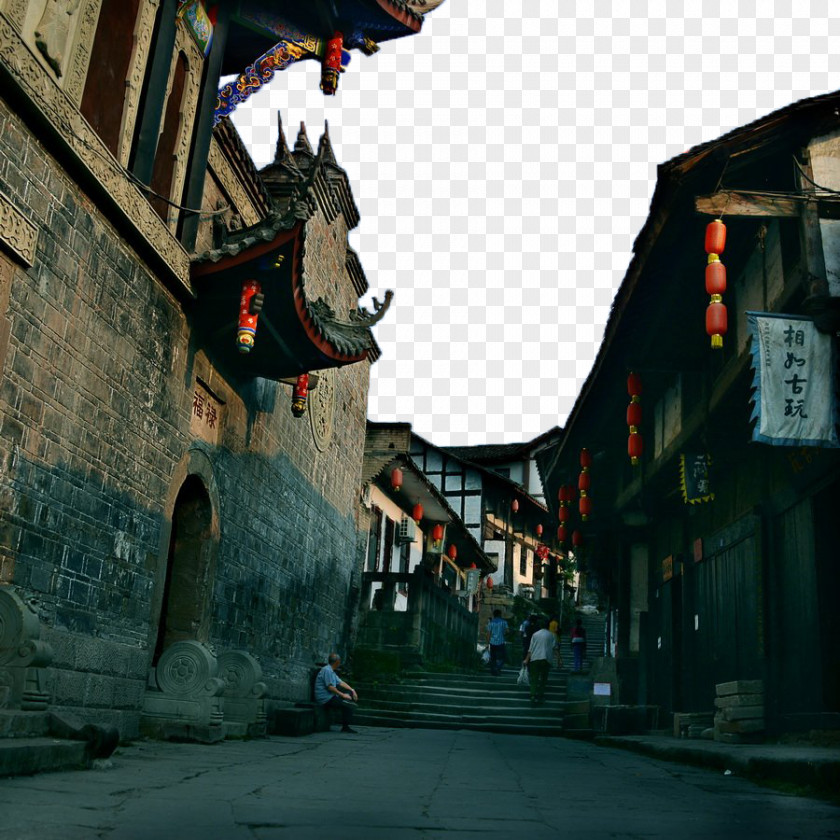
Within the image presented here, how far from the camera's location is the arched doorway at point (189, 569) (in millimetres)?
11141

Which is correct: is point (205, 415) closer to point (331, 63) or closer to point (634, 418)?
point (331, 63)

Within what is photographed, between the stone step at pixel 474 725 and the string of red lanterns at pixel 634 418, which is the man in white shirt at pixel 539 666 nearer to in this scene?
the stone step at pixel 474 725

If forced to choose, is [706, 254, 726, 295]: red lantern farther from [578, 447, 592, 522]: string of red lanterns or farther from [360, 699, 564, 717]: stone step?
[360, 699, 564, 717]: stone step

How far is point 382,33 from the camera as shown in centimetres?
1281

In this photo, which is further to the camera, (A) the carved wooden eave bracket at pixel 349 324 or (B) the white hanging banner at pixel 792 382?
(A) the carved wooden eave bracket at pixel 349 324

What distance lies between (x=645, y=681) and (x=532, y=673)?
6.93 ft

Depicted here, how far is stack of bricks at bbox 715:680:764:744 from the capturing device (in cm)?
1020

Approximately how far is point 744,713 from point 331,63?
9.06 m

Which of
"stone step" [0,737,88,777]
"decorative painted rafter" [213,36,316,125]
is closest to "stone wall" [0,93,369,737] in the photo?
"stone step" [0,737,88,777]

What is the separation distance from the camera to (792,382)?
8531 mm

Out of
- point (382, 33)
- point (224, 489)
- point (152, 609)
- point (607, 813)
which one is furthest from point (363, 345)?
point (607, 813)

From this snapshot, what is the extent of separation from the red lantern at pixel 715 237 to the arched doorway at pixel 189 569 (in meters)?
6.10

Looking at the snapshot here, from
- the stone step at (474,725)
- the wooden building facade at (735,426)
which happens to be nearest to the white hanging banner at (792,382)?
the wooden building facade at (735,426)

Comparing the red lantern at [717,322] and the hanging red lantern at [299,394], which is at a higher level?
the hanging red lantern at [299,394]
